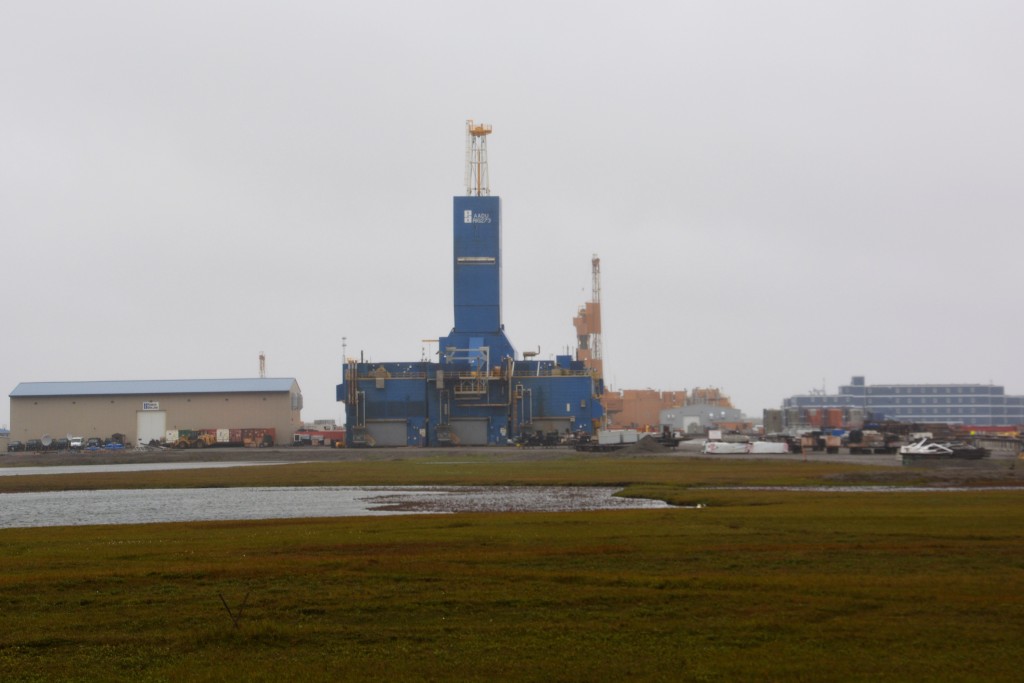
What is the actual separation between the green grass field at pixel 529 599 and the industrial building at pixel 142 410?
98.5 metres

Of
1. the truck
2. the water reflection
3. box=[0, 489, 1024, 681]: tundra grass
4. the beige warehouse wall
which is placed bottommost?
box=[0, 489, 1024, 681]: tundra grass

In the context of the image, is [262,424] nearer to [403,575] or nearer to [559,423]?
[559,423]

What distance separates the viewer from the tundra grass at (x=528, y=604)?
42.8 ft

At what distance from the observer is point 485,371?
365 ft

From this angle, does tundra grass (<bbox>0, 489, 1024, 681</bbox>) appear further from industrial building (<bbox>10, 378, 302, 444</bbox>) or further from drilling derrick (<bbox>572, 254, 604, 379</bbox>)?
drilling derrick (<bbox>572, 254, 604, 379</bbox>)

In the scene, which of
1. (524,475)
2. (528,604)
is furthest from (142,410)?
(528,604)

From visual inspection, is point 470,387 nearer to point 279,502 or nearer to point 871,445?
point 871,445

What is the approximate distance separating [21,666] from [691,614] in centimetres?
871

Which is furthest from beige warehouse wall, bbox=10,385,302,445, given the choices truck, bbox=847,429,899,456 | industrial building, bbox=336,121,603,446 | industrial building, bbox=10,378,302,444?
truck, bbox=847,429,899,456

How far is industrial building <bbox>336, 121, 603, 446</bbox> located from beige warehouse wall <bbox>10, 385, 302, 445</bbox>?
16767 millimetres

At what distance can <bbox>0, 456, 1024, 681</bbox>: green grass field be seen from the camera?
42.9 ft

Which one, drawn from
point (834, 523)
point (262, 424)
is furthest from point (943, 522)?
point (262, 424)

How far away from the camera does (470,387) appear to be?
111 m

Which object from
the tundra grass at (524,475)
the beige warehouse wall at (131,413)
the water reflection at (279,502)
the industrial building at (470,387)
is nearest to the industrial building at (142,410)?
the beige warehouse wall at (131,413)
